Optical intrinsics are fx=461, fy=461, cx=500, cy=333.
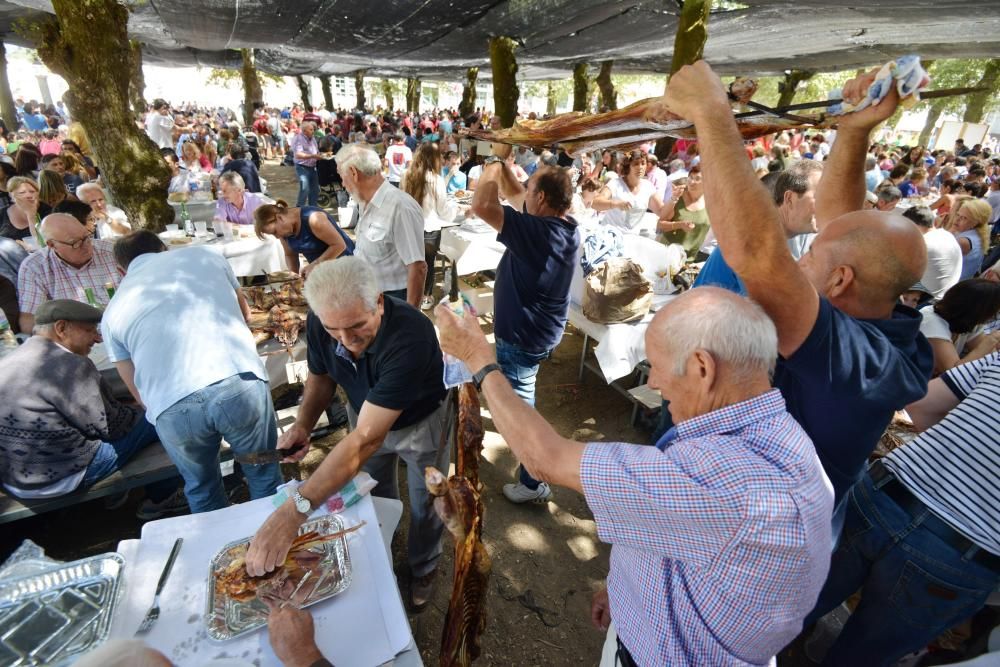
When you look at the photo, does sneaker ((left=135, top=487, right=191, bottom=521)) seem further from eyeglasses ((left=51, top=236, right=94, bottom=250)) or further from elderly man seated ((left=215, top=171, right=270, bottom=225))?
elderly man seated ((left=215, top=171, right=270, bottom=225))

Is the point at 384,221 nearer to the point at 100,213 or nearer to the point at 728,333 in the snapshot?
the point at 728,333

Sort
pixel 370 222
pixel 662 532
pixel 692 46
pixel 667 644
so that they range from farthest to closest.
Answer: pixel 692 46, pixel 370 222, pixel 667 644, pixel 662 532

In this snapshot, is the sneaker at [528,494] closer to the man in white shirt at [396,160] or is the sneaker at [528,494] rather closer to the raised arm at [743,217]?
the raised arm at [743,217]

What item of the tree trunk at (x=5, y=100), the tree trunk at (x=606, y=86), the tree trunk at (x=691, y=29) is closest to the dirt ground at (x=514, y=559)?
the tree trunk at (x=691, y=29)

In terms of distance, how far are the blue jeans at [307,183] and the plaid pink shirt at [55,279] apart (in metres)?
6.75

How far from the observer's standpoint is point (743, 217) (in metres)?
1.05

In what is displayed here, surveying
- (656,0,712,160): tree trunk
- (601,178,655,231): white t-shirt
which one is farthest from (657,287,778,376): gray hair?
(656,0,712,160): tree trunk

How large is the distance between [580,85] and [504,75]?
6759 mm

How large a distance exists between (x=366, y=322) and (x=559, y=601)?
209 cm

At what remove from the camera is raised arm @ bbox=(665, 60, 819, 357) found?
1045 mm

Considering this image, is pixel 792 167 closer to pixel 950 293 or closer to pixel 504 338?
pixel 950 293

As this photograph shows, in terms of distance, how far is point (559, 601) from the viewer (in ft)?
9.16

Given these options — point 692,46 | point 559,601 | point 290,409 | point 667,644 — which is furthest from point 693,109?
point 692,46

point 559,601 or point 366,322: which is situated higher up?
point 366,322
